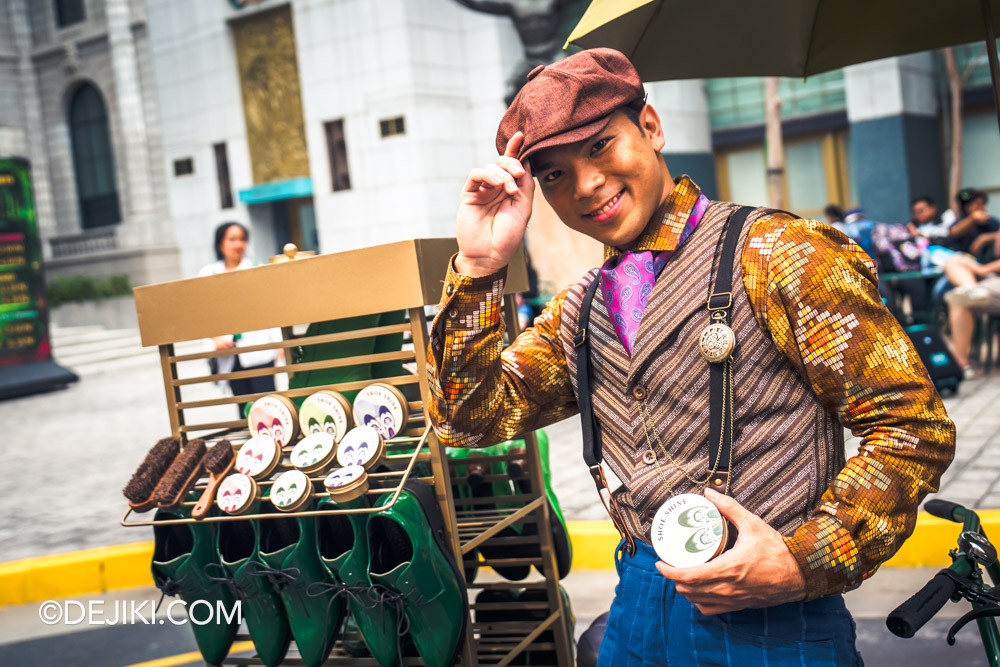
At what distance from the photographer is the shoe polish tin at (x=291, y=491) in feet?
7.39

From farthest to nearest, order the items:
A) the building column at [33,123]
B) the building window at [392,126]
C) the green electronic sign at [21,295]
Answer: the building column at [33,123], the building window at [392,126], the green electronic sign at [21,295]

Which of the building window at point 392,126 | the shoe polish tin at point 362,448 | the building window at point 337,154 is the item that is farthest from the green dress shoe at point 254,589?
the building window at point 337,154

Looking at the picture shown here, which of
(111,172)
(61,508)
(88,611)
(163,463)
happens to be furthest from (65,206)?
(163,463)

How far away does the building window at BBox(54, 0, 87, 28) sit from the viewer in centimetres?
2822

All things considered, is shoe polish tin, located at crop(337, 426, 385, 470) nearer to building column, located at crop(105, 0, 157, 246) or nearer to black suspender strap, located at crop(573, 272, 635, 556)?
black suspender strap, located at crop(573, 272, 635, 556)

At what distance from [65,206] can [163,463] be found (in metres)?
29.8

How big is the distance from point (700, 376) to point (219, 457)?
1479mm

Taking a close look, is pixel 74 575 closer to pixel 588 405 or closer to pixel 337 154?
pixel 588 405

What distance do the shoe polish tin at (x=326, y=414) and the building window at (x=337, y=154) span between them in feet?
63.5

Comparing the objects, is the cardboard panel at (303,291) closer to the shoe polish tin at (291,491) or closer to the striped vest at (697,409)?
the shoe polish tin at (291,491)

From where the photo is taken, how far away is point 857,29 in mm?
2641

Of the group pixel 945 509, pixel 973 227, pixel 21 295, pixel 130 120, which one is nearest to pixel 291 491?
pixel 945 509

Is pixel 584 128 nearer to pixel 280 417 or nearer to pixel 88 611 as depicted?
pixel 280 417

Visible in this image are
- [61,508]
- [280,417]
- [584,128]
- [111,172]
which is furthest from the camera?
[111,172]
